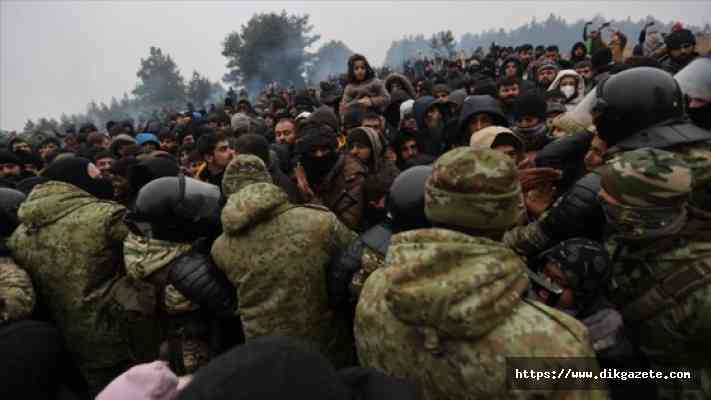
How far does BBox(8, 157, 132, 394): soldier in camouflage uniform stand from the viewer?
9.75 ft

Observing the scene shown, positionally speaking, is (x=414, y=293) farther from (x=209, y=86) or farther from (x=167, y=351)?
(x=209, y=86)

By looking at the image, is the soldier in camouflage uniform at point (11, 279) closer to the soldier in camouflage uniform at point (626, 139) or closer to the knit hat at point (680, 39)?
the soldier in camouflage uniform at point (626, 139)

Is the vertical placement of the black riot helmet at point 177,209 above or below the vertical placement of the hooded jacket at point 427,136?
above

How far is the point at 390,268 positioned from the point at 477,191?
1.53ft

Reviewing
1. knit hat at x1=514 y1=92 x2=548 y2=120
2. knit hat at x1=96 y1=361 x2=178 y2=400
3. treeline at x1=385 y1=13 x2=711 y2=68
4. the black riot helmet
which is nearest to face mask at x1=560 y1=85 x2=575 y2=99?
knit hat at x1=514 y1=92 x2=548 y2=120

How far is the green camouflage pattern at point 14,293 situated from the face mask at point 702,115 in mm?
4893

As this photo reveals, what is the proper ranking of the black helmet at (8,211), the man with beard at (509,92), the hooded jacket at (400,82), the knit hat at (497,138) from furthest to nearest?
the hooded jacket at (400,82) → the man with beard at (509,92) → the knit hat at (497,138) → the black helmet at (8,211)

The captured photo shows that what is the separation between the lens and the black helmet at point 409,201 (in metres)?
2.12

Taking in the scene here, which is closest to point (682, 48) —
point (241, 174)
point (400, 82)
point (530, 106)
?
point (530, 106)

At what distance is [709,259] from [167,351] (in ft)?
10.7

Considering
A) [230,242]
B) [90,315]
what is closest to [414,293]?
[230,242]

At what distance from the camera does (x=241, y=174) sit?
10.7 ft

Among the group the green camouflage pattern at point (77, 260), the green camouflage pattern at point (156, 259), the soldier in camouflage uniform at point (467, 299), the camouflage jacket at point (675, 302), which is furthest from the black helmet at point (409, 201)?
the green camouflage pattern at point (77, 260)

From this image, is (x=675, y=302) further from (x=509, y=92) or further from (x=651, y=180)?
(x=509, y=92)
